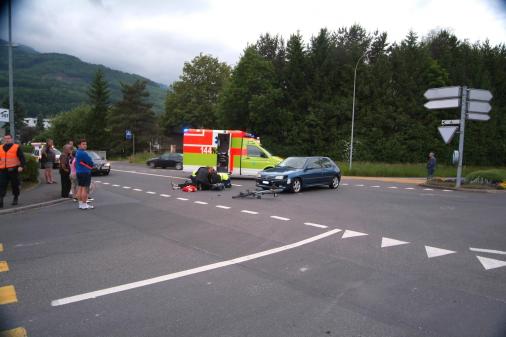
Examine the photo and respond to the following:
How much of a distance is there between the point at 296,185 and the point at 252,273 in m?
10.1

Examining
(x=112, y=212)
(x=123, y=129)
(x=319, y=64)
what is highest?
(x=319, y=64)

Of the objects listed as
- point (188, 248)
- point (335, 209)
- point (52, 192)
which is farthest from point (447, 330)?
point (52, 192)

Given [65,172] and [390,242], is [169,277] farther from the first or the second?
[65,172]

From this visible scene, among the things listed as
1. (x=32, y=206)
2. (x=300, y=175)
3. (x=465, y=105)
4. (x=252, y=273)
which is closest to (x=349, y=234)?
(x=252, y=273)

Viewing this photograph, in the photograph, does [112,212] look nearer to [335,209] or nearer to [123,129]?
[335,209]

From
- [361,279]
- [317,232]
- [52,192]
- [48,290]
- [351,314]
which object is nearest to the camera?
[351,314]

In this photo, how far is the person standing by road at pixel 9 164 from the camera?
33.4ft

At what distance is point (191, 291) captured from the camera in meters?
4.51

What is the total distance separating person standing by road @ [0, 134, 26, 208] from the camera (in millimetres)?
10172

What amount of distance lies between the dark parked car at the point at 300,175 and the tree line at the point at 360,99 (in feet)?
92.1

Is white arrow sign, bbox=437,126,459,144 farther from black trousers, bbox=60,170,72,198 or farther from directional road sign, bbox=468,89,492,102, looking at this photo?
black trousers, bbox=60,170,72,198

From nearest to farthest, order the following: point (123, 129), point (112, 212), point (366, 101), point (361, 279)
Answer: point (361, 279), point (112, 212), point (366, 101), point (123, 129)

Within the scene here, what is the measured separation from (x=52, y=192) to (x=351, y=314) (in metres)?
12.6

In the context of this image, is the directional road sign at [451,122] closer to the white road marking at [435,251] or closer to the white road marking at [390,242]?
the white road marking at [390,242]
